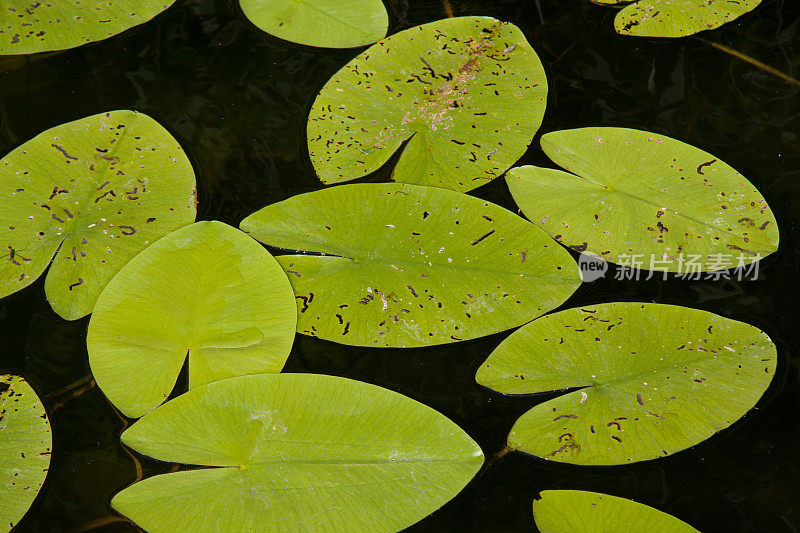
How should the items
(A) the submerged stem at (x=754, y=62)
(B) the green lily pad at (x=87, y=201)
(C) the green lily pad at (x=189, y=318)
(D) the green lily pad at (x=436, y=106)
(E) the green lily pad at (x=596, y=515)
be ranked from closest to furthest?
1. (E) the green lily pad at (x=596, y=515)
2. (C) the green lily pad at (x=189, y=318)
3. (B) the green lily pad at (x=87, y=201)
4. (D) the green lily pad at (x=436, y=106)
5. (A) the submerged stem at (x=754, y=62)

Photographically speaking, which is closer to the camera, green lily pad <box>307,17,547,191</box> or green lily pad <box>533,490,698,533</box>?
green lily pad <box>533,490,698,533</box>

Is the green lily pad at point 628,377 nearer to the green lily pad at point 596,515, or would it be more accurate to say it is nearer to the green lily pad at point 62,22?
the green lily pad at point 596,515

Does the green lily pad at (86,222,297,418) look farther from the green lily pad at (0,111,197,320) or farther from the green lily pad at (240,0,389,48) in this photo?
the green lily pad at (240,0,389,48)

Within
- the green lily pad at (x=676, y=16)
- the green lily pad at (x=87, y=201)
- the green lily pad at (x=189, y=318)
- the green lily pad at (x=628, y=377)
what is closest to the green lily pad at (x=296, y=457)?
the green lily pad at (x=189, y=318)

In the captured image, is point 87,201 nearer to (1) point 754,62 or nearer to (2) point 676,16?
(2) point 676,16

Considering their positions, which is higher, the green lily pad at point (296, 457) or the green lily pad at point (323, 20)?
the green lily pad at point (323, 20)

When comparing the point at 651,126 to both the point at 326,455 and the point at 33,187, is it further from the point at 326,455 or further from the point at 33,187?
the point at 33,187

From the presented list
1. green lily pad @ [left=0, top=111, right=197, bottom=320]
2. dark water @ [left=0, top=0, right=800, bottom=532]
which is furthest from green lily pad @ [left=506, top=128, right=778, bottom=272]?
green lily pad @ [left=0, top=111, right=197, bottom=320]

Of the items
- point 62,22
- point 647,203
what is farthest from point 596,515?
point 62,22
